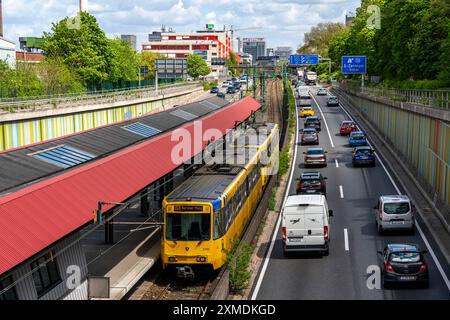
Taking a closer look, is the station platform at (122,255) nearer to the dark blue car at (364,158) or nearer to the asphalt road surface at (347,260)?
the asphalt road surface at (347,260)

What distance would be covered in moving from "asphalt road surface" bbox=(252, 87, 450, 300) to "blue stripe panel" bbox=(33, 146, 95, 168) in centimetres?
768

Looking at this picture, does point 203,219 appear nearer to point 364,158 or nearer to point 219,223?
point 219,223

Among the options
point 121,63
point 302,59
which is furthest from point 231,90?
point 121,63

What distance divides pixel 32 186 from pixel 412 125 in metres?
34.8

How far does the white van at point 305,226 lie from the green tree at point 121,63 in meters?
71.0

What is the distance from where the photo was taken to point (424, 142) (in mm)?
42812

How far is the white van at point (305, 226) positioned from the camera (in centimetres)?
2780

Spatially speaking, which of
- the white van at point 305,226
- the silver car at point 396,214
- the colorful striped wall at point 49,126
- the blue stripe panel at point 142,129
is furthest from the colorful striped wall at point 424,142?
the colorful striped wall at point 49,126

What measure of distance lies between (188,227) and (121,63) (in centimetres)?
8522

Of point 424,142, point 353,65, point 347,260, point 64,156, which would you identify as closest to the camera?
point 64,156

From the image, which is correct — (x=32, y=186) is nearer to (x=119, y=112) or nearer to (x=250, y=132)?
(x=250, y=132)

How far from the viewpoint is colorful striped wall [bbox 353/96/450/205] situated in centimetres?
3566

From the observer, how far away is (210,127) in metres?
44.0
